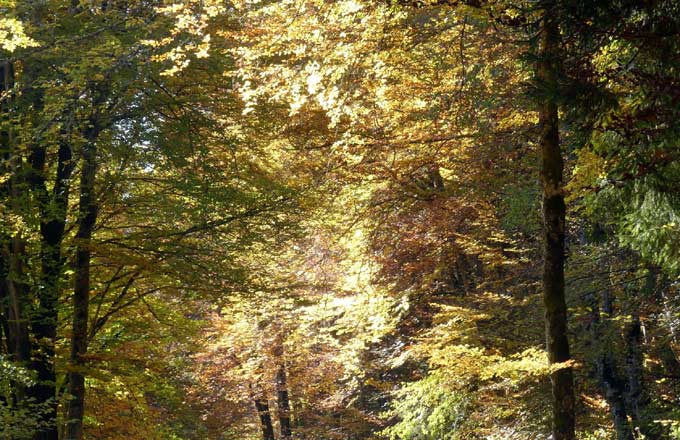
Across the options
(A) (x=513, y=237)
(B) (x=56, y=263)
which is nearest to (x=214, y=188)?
(B) (x=56, y=263)

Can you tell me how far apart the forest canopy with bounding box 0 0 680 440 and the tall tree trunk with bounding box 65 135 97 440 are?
4cm

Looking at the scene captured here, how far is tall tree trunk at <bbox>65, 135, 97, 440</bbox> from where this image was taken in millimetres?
10930

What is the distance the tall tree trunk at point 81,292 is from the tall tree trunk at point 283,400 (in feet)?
30.7

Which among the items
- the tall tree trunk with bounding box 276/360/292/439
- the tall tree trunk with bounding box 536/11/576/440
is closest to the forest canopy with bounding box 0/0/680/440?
the tall tree trunk with bounding box 536/11/576/440

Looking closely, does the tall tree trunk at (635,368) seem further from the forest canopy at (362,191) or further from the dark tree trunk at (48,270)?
the dark tree trunk at (48,270)

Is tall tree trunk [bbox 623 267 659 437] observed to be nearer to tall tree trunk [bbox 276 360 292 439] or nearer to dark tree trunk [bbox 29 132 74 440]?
dark tree trunk [bbox 29 132 74 440]

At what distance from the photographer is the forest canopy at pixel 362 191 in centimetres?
693

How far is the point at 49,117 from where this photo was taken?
28.9 feet

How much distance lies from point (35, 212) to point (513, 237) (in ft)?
28.5

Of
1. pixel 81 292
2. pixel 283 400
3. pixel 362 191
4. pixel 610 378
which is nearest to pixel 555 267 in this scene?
pixel 610 378

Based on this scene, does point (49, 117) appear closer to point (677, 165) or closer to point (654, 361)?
point (677, 165)

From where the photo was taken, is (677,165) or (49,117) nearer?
(677,165)

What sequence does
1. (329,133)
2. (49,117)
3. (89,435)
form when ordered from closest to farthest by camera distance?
(49,117) → (329,133) → (89,435)

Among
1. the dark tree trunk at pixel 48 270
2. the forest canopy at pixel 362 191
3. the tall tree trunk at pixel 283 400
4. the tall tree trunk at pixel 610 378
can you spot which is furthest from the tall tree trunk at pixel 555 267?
the tall tree trunk at pixel 283 400
